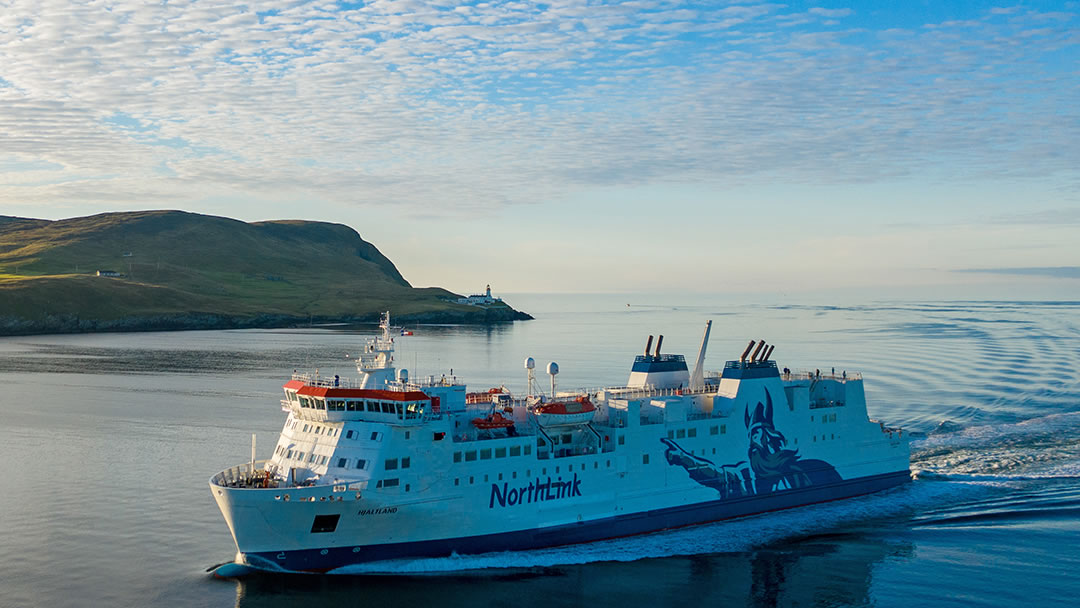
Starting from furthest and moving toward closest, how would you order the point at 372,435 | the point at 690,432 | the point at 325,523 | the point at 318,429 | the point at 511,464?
the point at 690,432
the point at 511,464
the point at 318,429
the point at 372,435
the point at 325,523

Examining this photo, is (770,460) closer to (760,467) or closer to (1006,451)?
(760,467)

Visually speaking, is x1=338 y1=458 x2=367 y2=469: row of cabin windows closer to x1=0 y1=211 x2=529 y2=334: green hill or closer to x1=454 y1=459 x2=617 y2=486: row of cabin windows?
x1=454 y1=459 x2=617 y2=486: row of cabin windows

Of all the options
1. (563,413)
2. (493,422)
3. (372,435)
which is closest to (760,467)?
(563,413)

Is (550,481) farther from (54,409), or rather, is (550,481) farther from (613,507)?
(54,409)

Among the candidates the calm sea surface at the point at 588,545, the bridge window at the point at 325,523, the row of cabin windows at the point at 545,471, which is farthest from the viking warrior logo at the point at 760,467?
the bridge window at the point at 325,523

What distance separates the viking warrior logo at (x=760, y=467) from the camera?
109 ft

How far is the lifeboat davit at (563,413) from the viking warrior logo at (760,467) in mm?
3722

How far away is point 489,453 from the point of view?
28453 millimetres

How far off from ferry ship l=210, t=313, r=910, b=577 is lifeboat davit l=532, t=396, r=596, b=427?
0.18ft

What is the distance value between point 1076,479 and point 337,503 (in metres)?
34.4

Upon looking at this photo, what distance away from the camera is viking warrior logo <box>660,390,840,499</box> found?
3331cm

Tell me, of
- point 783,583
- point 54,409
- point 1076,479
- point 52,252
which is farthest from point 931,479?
point 52,252

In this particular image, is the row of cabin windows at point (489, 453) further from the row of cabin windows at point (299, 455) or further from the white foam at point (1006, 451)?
the white foam at point (1006, 451)

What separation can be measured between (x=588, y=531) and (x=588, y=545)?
50cm
